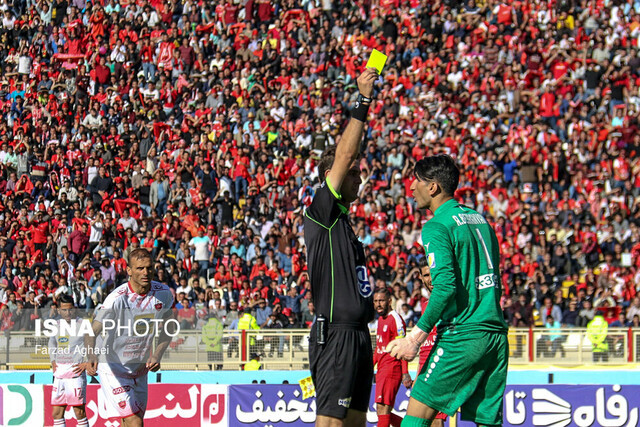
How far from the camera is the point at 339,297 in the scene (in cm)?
687

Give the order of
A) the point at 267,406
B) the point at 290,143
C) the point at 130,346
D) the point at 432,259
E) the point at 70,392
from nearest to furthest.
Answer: the point at 432,259
the point at 130,346
the point at 70,392
the point at 267,406
the point at 290,143

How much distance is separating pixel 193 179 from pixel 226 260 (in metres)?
3.08

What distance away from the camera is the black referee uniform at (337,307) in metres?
6.77

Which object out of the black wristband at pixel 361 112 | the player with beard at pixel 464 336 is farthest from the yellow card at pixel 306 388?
the black wristband at pixel 361 112

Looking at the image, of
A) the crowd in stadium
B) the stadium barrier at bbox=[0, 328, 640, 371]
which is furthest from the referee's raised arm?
the crowd in stadium

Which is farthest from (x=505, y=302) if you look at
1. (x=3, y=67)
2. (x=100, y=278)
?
(x=3, y=67)

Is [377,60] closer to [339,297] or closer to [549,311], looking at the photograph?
[339,297]

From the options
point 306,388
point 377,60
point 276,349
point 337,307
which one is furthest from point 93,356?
point 276,349

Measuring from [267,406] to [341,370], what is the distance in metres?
7.67

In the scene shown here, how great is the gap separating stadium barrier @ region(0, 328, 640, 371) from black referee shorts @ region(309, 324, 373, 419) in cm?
905

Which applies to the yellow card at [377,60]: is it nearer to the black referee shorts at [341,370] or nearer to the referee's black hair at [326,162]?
the referee's black hair at [326,162]

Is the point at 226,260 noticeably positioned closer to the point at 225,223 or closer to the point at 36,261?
the point at 225,223

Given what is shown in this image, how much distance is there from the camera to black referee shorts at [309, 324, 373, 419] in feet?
22.1

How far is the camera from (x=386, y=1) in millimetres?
27953
